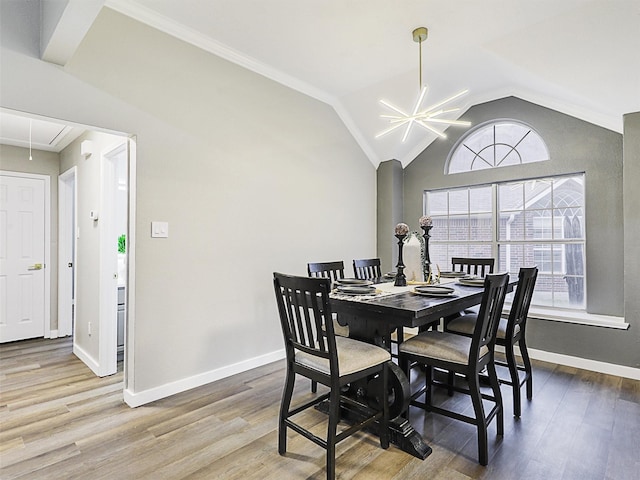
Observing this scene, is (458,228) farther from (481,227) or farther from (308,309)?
(308,309)

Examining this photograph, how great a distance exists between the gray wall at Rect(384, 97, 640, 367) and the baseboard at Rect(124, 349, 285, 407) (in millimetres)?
2731

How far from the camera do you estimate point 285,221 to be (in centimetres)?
353

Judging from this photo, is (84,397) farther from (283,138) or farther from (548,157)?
(548,157)

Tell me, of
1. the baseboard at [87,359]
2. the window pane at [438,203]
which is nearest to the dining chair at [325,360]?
the baseboard at [87,359]

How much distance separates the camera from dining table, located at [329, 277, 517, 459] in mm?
1853

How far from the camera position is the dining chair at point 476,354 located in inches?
73.2

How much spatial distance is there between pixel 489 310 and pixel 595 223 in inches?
91.5

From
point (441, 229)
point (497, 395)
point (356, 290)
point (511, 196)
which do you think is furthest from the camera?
point (441, 229)

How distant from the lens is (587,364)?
3.21 meters

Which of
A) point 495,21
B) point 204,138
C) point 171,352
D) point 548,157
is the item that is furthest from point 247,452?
point 548,157

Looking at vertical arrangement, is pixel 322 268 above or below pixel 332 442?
above

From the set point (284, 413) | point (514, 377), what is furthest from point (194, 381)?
point (514, 377)

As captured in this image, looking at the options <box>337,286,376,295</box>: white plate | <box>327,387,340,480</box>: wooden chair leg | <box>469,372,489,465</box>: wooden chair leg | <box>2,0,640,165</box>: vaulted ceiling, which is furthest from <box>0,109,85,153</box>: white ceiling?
<box>469,372,489,465</box>: wooden chair leg

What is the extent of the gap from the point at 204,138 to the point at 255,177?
578mm
